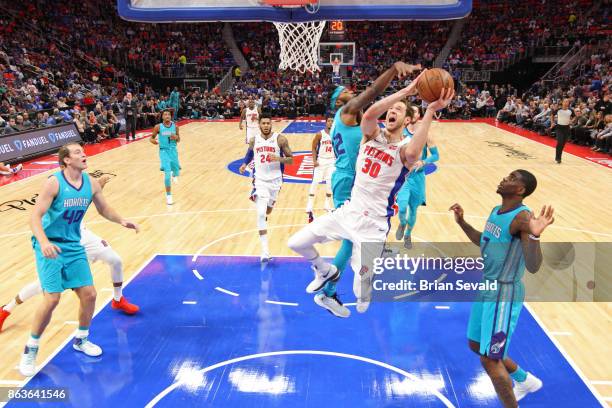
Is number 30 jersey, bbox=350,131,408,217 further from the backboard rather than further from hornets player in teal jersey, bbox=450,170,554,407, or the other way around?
the backboard

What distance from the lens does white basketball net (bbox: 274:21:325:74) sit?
377 inches

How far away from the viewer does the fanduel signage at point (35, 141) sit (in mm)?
14270

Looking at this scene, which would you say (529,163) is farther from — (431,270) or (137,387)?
(137,387)

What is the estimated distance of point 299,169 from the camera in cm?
1420

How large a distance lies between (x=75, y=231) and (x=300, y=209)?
5882 mm

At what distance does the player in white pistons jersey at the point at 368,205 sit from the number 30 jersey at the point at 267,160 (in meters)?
3.07

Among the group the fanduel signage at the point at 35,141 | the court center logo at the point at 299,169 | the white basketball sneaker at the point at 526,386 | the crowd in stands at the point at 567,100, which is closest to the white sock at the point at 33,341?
the white basketball sneaker at the point at 526,386

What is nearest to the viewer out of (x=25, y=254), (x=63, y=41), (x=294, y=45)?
(x=25, y=254)

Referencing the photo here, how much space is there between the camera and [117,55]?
98.4 feet

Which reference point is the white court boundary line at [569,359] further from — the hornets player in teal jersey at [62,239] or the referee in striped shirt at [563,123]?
the referee in striped shirt at [563,123]

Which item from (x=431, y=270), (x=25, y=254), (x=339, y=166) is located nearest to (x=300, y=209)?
(x=431, y=270)

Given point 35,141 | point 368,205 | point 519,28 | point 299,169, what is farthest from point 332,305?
point 519,28

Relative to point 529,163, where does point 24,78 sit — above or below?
above

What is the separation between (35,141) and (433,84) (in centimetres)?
1503
